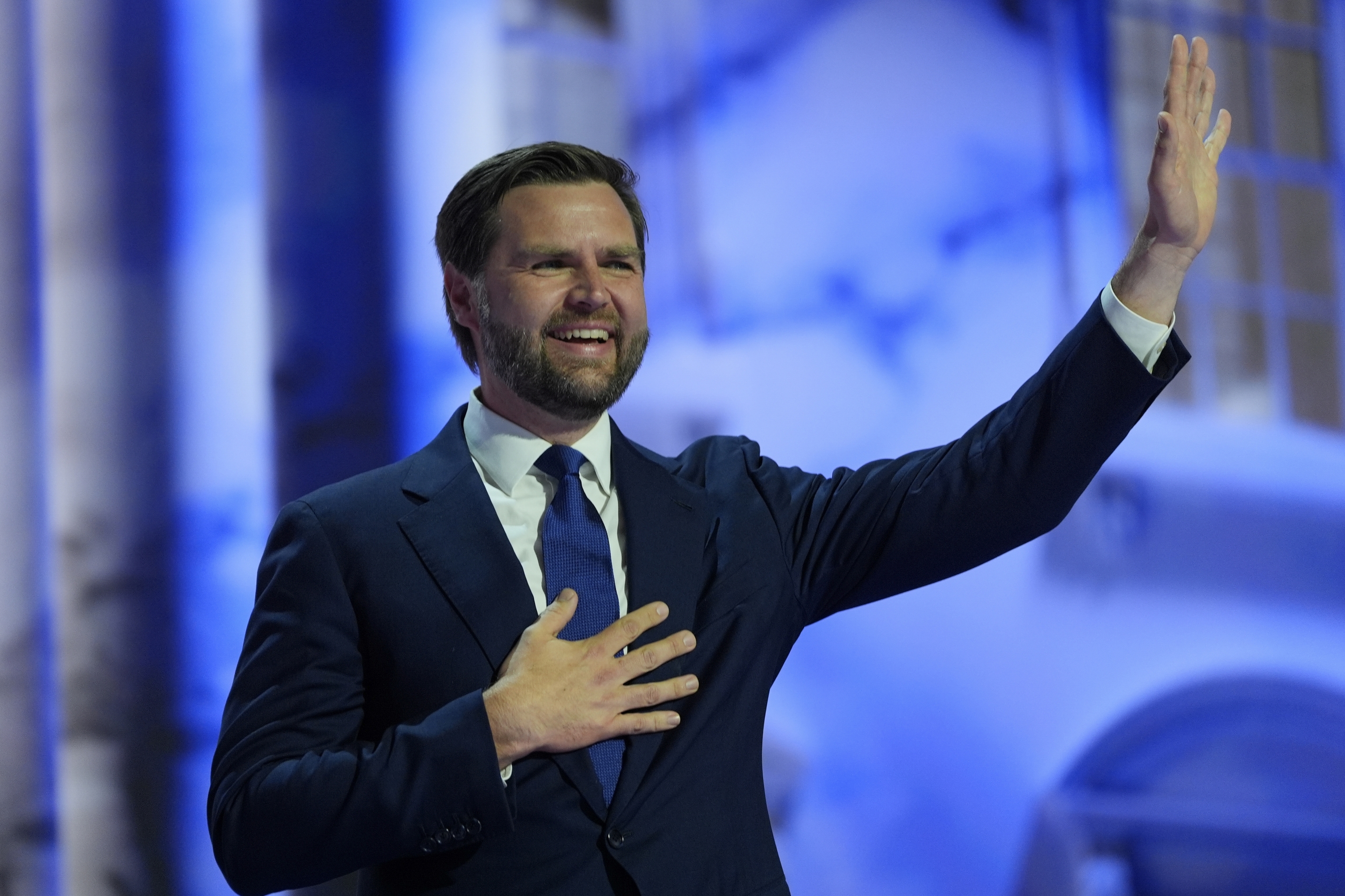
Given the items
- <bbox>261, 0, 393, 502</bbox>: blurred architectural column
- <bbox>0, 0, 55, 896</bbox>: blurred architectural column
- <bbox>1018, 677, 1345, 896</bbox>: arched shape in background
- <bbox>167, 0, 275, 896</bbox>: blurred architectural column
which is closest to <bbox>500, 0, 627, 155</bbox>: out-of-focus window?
<bbox>261, 0, 393, 502</bbox>: blurred architectural column

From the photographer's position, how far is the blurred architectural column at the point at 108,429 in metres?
2.16

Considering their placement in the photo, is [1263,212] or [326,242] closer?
[326,242]

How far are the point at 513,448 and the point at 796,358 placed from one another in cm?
127

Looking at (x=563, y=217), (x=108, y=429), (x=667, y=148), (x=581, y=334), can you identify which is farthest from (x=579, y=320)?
(x=667, y=148)

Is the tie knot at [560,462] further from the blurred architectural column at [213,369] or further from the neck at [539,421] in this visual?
the blurred architectural column at [213,369]

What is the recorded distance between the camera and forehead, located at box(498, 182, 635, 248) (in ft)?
5.11

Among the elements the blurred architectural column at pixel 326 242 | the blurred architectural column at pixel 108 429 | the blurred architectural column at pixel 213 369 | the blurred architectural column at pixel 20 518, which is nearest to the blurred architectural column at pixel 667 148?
the blurred architectural column at pixel 326 242

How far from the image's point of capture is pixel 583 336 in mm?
1538

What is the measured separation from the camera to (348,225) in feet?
7.80

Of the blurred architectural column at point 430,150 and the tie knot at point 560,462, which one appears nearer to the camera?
the tie knot at point 560,462

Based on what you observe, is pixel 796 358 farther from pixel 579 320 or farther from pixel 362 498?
pixel 362 498

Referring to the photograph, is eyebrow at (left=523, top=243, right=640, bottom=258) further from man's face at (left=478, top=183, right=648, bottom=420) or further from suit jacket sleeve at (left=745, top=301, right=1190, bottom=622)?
suit jacket sleeve at (left=745, top=301, right=1190, bottom=622)

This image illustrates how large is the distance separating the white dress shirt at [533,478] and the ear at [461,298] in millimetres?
128

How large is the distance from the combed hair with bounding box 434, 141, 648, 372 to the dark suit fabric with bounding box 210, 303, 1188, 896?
0.77ft
